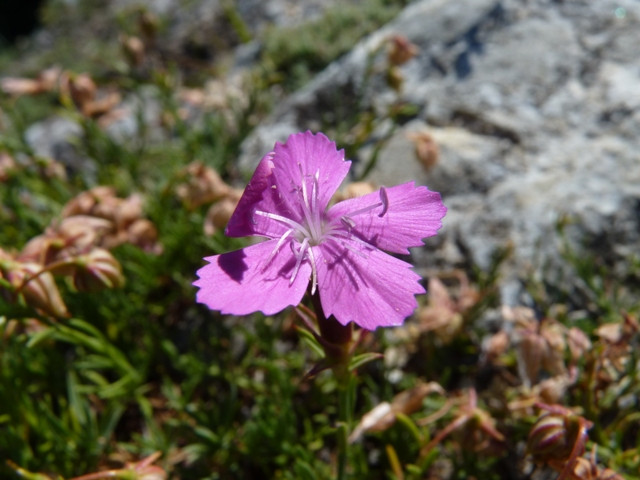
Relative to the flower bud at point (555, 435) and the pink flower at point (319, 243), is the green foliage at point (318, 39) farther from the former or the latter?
the flower bud at point (555, 435)

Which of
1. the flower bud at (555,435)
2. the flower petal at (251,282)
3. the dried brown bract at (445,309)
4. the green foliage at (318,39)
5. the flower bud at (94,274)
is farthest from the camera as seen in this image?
the green foliage at (318,39)

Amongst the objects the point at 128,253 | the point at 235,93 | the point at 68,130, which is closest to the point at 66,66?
the point at 68,130

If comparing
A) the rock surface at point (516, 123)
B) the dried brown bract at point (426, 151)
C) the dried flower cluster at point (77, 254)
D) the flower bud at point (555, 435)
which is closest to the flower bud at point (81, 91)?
the dried flower cluster at point (77, 254)

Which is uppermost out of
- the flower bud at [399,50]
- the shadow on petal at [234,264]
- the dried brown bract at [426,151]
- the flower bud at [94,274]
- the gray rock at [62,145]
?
the shadow on petal at [234,264]

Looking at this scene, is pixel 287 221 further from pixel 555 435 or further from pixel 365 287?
pixel 555 435

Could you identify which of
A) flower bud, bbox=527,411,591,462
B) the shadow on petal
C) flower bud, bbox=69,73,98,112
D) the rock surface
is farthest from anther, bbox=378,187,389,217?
flower bud, bbox=69,73,98,112

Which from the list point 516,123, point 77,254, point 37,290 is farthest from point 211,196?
point 516,123

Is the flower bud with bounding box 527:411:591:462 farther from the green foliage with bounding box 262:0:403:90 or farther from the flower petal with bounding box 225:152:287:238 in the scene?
the green foliage with bounding box 262:0:403:90
